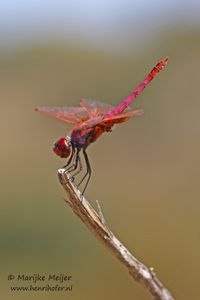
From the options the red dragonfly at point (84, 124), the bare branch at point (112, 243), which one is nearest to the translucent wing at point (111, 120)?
the red dragonfly at point (84, 124)

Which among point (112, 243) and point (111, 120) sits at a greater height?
point (111, 120)

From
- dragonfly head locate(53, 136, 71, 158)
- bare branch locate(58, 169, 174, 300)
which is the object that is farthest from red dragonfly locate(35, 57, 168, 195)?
bare branch locate(58, 169, 174, 300)

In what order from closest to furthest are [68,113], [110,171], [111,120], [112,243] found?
[112,243] → [111,120] → [68,113] → [110,171]

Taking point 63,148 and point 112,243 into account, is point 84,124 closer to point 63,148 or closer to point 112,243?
point 63,148

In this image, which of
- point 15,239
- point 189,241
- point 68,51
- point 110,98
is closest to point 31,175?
point 15,239

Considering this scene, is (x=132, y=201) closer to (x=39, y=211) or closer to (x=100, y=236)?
(x=39, y=211)

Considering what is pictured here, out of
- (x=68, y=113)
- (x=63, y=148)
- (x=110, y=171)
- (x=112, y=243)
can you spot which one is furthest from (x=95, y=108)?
(x=110, y=171)

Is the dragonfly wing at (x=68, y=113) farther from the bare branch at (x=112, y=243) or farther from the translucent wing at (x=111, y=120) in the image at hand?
the bare branch at (x=112, y=243)
